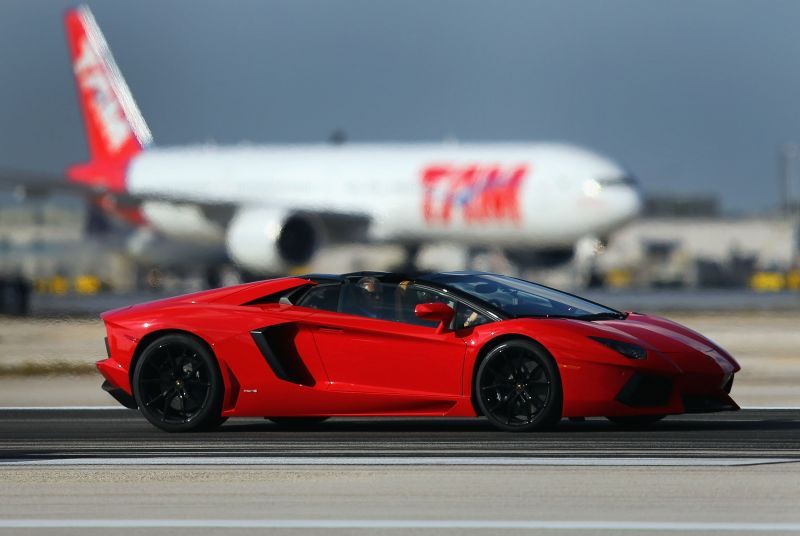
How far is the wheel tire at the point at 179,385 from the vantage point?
36.7 ft

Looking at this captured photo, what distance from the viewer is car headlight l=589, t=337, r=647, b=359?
10.6 meters

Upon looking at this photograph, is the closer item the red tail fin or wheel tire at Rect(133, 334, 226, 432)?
wheel tire at Rect(133, 334, 226, 432)

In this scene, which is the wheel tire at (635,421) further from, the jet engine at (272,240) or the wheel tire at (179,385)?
the jet engine at (272,240)

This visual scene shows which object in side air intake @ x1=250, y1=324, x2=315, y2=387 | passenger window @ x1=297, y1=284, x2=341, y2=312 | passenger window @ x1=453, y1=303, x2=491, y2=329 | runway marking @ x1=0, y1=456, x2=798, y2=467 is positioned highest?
passenger window @ x1=297, y1=284, x2=341, y2=312

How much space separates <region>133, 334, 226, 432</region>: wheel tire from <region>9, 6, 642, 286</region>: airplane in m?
28.5

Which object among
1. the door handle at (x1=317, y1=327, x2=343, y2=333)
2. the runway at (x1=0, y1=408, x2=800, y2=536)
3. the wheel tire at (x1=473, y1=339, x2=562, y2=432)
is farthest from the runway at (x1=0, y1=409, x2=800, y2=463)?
the door handle at (x1=317, y1=327, x2=343, y2=333)

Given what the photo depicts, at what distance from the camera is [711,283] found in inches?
2557

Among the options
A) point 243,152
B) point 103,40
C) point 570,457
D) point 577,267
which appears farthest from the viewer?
point 103,40

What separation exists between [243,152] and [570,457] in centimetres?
3724

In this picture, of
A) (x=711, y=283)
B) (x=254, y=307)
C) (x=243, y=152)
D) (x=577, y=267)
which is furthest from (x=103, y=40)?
(x=254, y=307)

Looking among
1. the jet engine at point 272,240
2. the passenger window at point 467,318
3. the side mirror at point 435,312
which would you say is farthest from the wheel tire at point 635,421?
the jet engine at point 272,240

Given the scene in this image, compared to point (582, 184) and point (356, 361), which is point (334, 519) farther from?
point (582, 184)

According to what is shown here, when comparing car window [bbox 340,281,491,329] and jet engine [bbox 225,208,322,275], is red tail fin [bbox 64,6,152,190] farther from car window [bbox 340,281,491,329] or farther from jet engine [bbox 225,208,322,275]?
car window [bbox 340,281,491,329]

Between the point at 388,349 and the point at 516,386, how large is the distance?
2.97 ft
